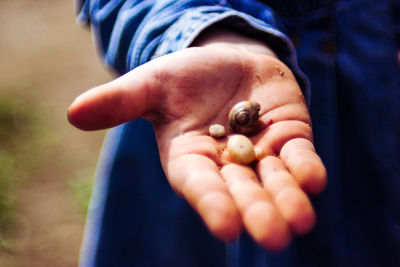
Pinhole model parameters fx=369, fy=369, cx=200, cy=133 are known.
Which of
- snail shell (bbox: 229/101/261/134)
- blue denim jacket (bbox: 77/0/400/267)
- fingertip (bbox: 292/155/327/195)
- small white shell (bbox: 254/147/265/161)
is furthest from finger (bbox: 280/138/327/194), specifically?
blue denim jacket (bbox: 77/0/400/267)

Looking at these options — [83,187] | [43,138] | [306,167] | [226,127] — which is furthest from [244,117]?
[43,138]

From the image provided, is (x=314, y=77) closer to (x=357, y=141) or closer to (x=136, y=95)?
(x=357, y=141)

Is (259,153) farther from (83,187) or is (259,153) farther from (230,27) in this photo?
(83,187)

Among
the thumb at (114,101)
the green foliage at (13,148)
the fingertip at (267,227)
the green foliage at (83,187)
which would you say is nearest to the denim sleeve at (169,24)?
the thumb at (114,101)

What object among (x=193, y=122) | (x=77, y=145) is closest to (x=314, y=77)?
(x=193, y=122)

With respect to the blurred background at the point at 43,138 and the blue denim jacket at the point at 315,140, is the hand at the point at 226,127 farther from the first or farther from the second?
the blurred background at the point at 43,138

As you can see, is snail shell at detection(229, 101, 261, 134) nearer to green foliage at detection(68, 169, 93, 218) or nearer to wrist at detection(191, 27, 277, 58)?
wrist at detection(191, 27, 277, 58)
